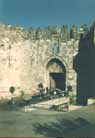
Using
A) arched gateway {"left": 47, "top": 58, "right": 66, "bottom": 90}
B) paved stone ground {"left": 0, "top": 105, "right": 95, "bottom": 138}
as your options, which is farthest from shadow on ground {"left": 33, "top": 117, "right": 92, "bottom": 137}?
arched gateway {"left": 47, "top": 58, "right": 66, "bottom": 90}

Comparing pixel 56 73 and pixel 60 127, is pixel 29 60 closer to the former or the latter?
pixel 56 73

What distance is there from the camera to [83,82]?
130 ft

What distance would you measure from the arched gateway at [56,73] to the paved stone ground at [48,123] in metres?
9.94

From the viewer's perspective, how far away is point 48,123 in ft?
80.9

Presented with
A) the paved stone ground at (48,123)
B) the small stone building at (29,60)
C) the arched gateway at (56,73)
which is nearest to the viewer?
the paved stone ground at (48,123)

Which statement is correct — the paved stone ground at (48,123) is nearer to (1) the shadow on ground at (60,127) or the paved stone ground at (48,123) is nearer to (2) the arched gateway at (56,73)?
(1) the shadow on ground at (60,127)

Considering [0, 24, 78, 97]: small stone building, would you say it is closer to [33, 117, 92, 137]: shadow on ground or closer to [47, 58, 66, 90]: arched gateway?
[47, 58, 66, 90]: arched gateway

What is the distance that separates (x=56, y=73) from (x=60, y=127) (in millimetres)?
18033

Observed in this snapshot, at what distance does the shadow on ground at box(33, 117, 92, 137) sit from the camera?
2166cm

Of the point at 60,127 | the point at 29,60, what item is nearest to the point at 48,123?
the point at 60,127

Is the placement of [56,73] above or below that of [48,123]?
above

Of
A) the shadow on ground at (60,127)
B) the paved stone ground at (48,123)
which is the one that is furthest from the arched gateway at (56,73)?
the shadow on ground at (60,127)

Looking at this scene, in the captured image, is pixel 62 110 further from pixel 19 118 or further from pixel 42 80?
pixel 42 80

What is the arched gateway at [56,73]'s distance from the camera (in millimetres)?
40531
